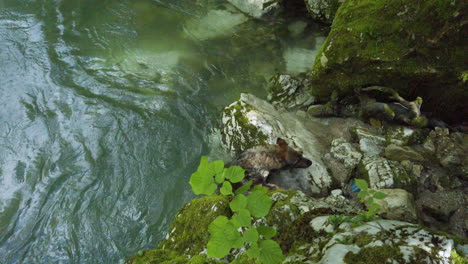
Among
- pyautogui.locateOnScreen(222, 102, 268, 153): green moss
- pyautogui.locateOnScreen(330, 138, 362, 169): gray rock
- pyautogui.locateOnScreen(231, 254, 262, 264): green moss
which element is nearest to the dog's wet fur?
pyautogui.locateOnScreen(222, 102, 268, 153): green moss

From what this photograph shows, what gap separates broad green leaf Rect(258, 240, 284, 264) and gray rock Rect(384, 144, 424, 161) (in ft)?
13.0

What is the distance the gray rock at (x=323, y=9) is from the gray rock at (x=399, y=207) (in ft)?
17.9

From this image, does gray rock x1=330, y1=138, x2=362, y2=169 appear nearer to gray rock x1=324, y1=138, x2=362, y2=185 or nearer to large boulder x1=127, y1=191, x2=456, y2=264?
gray rock x1=324, y1=138, x2=362, y2=185

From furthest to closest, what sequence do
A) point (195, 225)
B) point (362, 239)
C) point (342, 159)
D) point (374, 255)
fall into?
point (342, 159), point (195, 225), point (362, 239), point (374, 255)

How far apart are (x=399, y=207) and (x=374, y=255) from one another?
228cm

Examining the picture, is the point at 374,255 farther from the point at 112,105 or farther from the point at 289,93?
the point at 112,105

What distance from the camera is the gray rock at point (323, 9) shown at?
8258 millimetres

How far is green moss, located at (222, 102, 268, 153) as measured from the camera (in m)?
5.61

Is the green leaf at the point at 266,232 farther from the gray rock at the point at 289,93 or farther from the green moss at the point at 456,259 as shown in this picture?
the gray rock at the point at 289,93

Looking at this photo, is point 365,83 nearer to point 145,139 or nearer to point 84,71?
point 145,139

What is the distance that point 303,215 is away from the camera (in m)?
2.79

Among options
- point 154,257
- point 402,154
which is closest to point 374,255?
point 154,257

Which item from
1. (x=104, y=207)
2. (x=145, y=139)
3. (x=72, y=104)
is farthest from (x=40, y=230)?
(x=72, y=104)

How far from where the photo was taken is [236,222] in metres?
1.89
